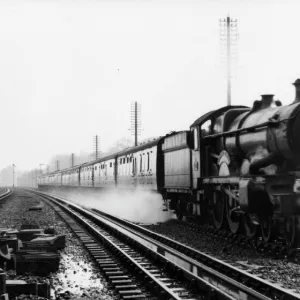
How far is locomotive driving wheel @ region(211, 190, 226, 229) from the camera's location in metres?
13.5

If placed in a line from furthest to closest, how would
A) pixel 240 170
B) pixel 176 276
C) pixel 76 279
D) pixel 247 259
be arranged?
pixel 240 170 < pixel 247 259 < pixel 76 279 < pixel 176 276

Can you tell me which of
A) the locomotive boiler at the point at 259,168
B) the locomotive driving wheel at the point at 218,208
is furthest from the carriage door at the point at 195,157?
the locomotive driving wheel at the point at 218,208

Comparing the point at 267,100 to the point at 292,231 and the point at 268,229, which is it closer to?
the point at 268,229

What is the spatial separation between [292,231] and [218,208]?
160 inches

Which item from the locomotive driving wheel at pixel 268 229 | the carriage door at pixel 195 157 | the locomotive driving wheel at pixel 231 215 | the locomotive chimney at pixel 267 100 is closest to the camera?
the locomotive driving wheel at pixel 268 229

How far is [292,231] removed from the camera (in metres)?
10.1

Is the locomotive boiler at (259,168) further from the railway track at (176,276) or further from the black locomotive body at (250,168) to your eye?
the railway track at (176,276)

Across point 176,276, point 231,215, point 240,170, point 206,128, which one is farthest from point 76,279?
point 206,128

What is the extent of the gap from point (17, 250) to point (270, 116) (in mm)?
5649

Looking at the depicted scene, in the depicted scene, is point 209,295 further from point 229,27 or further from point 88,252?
point 229,27

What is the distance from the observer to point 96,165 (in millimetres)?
40938

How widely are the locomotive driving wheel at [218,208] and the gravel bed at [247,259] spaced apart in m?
0.40

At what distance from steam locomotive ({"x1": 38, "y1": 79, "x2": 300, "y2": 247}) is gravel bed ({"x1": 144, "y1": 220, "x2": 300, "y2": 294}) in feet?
1.95

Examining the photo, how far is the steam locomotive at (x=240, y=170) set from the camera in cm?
1002
